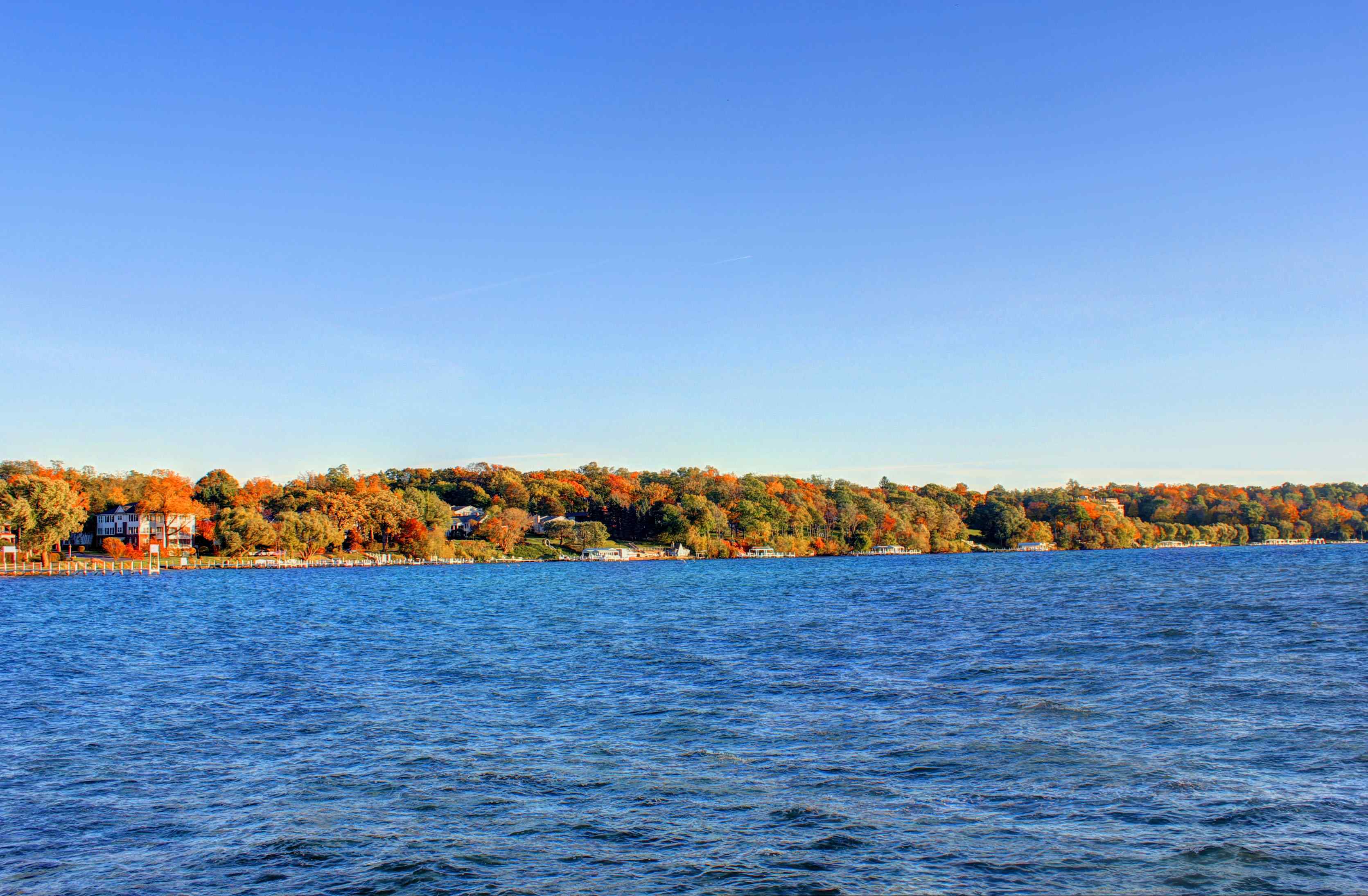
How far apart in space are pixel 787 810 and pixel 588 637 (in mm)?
33239

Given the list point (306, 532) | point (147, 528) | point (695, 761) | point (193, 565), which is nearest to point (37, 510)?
point (193, 565)

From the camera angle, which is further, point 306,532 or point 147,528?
point 306,532

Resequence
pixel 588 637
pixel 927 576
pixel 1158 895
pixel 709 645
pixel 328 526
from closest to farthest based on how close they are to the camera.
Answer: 1. pixel 1158 895
2. pixel 709 645
3. pixel 588 637
4. pixel 927 576
5. pixel 328 526

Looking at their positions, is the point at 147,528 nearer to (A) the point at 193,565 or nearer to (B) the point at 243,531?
(A) the point at 193,565

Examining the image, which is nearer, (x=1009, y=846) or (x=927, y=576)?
(x=1009, y=846)

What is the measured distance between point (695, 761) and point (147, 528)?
580 ft

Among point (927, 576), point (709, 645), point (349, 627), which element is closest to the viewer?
point (709, 645)

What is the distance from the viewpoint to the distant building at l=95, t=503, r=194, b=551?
554 feet

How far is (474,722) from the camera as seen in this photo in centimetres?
2603

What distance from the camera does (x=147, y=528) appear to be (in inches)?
6644

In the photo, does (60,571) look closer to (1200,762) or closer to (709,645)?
(709,645)

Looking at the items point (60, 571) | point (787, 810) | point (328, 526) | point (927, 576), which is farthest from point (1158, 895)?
point (328, 526)

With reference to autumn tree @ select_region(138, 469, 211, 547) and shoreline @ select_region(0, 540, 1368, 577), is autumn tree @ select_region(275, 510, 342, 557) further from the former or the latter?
autumn tree @ select_region(138, 469, 211, 547)

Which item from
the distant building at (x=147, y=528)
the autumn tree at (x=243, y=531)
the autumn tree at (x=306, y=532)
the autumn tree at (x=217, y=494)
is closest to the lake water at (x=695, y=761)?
the autumn tree at (x=243, y=531)
